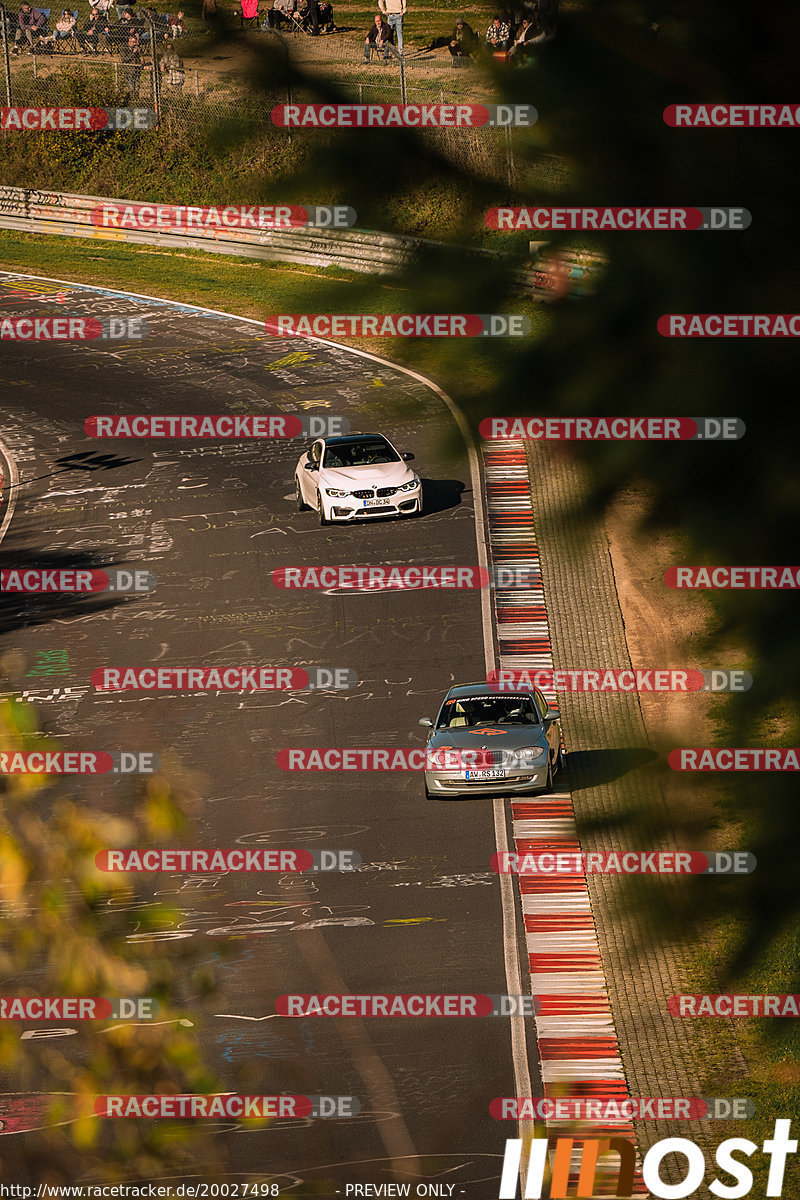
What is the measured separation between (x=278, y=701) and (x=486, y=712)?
16.7 ft

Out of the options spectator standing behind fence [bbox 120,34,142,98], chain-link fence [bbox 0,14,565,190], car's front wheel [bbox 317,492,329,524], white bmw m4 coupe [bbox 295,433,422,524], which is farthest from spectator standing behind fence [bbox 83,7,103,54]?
chain-link fence [bbox 0,14,565,190]

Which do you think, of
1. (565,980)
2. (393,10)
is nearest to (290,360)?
(565,980)

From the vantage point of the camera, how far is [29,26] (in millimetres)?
54406

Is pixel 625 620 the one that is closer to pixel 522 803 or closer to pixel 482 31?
pixel 522 803

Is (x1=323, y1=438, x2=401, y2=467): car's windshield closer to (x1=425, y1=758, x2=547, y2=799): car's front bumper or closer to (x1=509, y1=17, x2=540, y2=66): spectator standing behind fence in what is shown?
(x1=425, y1=758, x2=547, y2=799): car's front bumper

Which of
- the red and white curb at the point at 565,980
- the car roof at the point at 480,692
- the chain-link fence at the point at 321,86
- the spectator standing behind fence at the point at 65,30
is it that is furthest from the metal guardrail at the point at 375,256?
the spectator standing behind fence at the point at 65,30

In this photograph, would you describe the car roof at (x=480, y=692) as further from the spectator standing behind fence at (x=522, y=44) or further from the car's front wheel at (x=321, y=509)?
the spectator standing behind fence at (x=522, y=44)

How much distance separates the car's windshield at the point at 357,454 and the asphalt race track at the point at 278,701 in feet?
4.79

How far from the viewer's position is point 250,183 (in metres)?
2.47

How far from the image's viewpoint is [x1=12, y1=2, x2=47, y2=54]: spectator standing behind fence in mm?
53969

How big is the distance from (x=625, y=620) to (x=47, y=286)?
2732 centimetres

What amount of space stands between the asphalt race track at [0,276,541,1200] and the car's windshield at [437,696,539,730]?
1205 mm

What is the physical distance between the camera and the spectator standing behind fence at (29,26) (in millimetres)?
53969

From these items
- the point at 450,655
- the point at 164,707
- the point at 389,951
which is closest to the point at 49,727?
the point at 164,707
